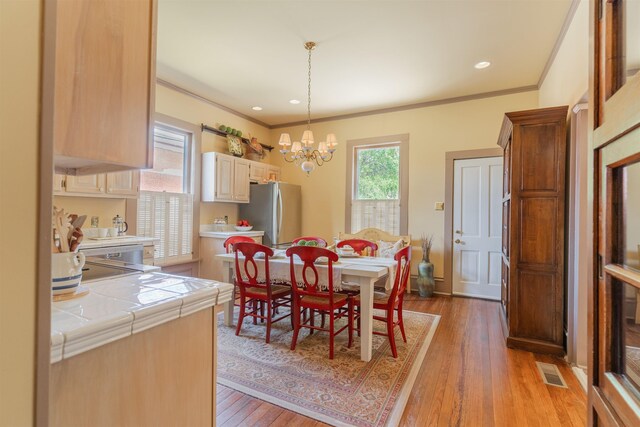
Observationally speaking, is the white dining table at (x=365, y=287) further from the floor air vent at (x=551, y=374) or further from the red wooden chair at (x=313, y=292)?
the floor air vent at (x=551, y=374)

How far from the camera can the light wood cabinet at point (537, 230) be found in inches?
106

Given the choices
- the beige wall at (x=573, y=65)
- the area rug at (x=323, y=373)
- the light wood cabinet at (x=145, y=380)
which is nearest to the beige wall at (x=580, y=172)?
the beige wall at (x=573, y=65)

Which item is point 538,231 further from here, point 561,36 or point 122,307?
point 122,307

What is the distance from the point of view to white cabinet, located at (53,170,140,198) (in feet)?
9.86

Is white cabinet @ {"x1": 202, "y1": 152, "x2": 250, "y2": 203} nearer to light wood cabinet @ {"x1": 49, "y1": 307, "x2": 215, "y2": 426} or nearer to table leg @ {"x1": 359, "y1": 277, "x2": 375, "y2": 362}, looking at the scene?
table leg @ {"x1": 359, "y1": 277, "x2": 375, "y2": 362}

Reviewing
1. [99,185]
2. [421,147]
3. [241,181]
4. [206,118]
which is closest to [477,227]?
[421,147]

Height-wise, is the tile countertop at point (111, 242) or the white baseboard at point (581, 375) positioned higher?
the tile countertop at point (111, 242)

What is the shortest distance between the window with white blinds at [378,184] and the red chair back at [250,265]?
8.49 ft

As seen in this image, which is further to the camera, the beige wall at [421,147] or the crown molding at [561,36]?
the beige wall at [421,147]

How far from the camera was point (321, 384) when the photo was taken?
2.20 metres

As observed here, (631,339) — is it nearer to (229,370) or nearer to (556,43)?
(229,370)

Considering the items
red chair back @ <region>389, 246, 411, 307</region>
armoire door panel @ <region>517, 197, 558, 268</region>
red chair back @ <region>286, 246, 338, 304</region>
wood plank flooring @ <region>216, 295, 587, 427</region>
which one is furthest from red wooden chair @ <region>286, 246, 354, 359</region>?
armoire door panel @ <region>517, 197, 558, 268</region>

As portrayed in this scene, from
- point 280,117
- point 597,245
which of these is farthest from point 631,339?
point 280,117

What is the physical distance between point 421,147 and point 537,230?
2.49 metres
